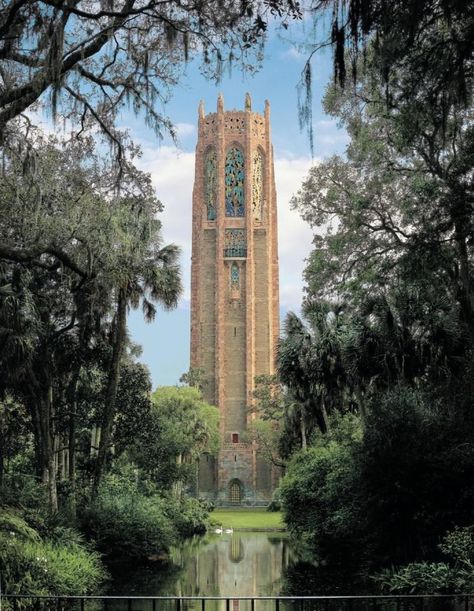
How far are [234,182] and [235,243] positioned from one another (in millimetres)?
6461

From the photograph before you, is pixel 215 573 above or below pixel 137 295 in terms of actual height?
below

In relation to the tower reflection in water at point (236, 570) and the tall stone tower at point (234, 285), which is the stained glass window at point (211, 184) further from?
the tower reflection in water at point (236, 570)

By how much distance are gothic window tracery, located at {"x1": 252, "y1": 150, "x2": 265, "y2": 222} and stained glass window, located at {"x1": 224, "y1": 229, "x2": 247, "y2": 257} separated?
233cm

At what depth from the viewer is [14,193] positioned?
14.8m

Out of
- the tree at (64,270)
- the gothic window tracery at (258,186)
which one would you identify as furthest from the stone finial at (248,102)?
the tree at (64,270)

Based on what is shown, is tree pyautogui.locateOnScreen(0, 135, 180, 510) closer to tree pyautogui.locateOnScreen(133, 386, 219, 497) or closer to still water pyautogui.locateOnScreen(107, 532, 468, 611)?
still water pyautogui.locateOnScreen(107, 532, 468, 611)

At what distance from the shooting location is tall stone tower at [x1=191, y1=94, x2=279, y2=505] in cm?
6681

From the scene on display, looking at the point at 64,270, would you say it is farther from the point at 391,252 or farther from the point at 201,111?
the point at 201,111

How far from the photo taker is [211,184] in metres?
73.4

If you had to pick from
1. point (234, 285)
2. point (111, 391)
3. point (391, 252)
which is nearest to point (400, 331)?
point (391, 252)

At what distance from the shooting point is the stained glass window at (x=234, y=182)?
72562 millimetres

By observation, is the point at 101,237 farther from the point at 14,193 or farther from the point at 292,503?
the point at 292,503

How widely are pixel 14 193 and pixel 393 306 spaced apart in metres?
10.8

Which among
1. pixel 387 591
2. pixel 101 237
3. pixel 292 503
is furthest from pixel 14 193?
pixel 292 503
